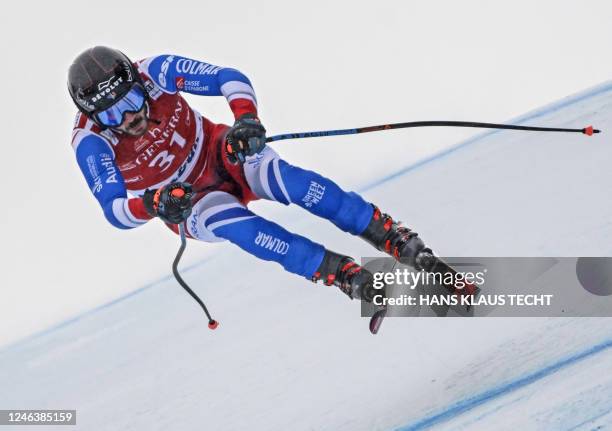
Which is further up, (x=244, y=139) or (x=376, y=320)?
(x=244, y=139)

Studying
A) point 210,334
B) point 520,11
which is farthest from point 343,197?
point 520,11

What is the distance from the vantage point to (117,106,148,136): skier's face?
9.43ft

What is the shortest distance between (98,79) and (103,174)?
0.40 meters

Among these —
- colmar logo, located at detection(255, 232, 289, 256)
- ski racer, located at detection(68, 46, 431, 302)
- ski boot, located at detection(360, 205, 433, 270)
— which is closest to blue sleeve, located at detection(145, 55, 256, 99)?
ski racer, located at detection(68, 46, 431, 302)

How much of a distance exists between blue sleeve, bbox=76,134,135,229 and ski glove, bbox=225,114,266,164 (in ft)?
1.57

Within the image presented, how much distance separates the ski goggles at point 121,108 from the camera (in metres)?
2.82

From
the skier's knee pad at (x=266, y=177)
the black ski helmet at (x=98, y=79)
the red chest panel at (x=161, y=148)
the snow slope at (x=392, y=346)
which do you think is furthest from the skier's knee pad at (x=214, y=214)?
the snow slope at (x=392, y=346)

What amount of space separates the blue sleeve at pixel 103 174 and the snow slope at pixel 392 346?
1024 millimetres

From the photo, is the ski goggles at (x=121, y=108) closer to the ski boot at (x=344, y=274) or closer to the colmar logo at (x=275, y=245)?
the colmar logo at (x=275, y=245)

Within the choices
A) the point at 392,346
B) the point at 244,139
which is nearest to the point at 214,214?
the point at 244,139

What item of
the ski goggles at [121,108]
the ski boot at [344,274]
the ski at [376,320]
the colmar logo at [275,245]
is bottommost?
the ski at [376,320]

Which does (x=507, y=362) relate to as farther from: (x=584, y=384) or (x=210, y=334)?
(x=210, y=334)

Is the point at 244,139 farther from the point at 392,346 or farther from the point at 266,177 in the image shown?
the point at 392,346

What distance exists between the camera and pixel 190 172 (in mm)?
3131
